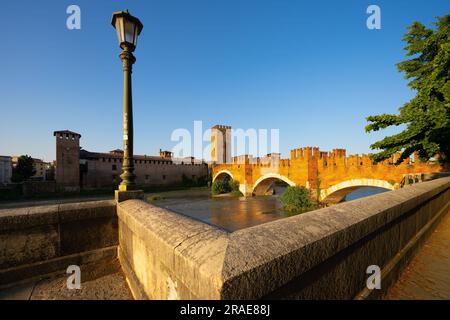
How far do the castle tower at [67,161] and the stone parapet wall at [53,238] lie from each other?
38857 millimetres

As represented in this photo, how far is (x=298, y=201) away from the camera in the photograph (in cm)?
2177

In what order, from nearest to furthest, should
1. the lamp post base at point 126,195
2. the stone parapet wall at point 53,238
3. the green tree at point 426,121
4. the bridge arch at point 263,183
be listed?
the stone parapet wall at point 53,238
the lamp post base at point 126,195
the green tree at point 426,121
the bridge arch at point 263,183

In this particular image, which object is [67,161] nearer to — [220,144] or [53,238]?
[220,144]

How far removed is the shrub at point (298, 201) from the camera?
2147 centimetres

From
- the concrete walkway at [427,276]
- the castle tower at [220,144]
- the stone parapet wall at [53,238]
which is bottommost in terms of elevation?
the concrete walkway at [427,276]

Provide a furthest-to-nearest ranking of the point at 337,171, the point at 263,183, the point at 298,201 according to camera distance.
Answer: the point at 263,183, the point at 298,201, the point at 337,171

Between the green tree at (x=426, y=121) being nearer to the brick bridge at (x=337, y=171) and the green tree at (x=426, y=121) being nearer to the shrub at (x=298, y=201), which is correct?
the brick bridge at (x=337, y=171)

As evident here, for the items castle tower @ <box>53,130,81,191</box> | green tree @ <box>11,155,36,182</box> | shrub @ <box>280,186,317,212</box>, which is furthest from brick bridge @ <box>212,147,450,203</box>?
green tree @ <box>11,155,36,182</box>

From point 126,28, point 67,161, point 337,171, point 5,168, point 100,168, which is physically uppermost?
point 126,28

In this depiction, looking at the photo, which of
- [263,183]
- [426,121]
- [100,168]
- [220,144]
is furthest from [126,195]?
[220,144]

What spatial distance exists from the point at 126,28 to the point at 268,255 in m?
3.94

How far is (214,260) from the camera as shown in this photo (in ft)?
3.19

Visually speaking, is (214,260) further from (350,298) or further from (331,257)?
(350,298)

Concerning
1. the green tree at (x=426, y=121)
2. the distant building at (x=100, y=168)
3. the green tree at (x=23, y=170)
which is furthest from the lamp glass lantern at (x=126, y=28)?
the green tree at (x=23, y=170)
